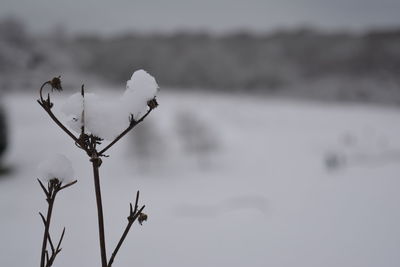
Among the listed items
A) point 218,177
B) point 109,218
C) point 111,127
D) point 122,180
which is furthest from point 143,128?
point 111,127

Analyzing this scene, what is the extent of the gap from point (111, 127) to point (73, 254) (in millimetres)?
2842

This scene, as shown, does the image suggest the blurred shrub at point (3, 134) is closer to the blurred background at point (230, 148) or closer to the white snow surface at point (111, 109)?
the blurred background at point (230, 148)

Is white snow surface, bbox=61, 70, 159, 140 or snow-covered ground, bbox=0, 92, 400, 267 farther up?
snow-covered ground, bbox=0, 92, 400, 267

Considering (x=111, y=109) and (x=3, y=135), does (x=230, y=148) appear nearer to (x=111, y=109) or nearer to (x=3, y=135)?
(x=3, y=135)

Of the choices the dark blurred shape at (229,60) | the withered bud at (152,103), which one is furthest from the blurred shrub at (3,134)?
the withered bud at (152,103)

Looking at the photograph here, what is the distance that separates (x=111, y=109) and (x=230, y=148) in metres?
17.8

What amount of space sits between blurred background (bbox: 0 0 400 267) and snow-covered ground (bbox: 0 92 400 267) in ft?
0.14

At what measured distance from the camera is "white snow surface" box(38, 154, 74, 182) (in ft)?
2.84

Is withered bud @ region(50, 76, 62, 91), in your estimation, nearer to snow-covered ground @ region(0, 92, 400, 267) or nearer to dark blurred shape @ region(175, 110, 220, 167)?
snow-covered ground @ region(0, 92, 400, 267)

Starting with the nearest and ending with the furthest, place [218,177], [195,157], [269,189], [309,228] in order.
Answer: [309,228], [269,189], [218,177], [195,157]

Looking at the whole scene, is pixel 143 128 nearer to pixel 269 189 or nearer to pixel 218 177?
pixel 218 177

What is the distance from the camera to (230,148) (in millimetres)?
18531

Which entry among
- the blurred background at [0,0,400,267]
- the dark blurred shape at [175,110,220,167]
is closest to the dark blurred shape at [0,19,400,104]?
the blurred background at [0,0,400,267]

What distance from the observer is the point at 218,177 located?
571 inches
